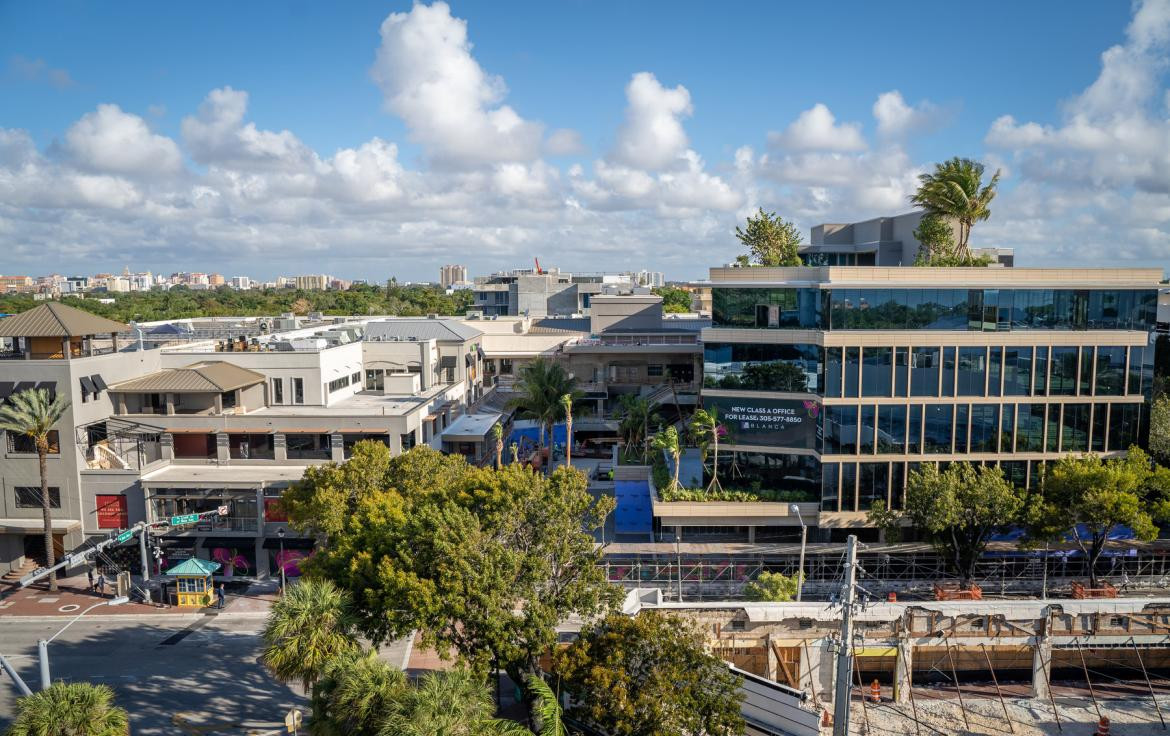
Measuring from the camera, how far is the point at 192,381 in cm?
4825

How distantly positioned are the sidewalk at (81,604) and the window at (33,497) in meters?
4.55

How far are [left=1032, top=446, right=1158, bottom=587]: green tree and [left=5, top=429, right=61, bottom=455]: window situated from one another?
173 feet

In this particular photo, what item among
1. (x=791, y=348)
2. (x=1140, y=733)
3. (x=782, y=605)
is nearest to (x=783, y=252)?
(x=791, y=348)

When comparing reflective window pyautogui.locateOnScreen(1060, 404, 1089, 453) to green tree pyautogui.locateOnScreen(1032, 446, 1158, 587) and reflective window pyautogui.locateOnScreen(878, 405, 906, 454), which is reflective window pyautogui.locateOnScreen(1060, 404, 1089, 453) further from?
reflective window pyautogui.locateOnScreen(878, 405, 906, 454)

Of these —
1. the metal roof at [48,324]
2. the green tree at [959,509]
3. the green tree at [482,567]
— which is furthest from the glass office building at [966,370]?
the metal roof at [48,324]

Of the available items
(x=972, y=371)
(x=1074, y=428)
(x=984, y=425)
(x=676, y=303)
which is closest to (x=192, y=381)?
(x=972, y=371)

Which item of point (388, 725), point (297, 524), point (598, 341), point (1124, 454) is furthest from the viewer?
point (598, 341)

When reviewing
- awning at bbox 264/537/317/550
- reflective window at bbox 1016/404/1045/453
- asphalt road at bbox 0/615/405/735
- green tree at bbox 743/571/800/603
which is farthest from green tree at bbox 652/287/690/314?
asphalt road at bbox 0/615/405/735

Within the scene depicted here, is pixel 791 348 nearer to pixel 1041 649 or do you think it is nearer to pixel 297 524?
pixel 1041 649

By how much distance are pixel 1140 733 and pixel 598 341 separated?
48.3 meters

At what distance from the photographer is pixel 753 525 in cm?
4322

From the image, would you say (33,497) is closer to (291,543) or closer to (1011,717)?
(291,543)

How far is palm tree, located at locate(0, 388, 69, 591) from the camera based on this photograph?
42719 mm

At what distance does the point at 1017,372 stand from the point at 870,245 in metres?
21.0
